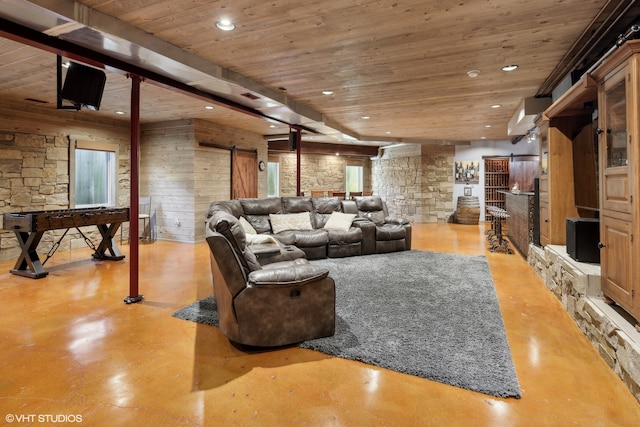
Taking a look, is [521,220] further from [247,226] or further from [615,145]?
[247,226]

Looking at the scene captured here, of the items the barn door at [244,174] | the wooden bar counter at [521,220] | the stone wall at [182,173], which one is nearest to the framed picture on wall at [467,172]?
the wooden bar counter at [521,220]

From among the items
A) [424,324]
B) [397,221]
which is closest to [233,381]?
[424,324]

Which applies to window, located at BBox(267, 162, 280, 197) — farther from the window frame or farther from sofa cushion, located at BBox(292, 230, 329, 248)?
sofa cushion, located at BBox(292, 230, 329, 248)

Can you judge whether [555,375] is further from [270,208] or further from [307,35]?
[270,208]

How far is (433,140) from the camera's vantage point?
404 inches

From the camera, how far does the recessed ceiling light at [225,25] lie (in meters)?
2.93

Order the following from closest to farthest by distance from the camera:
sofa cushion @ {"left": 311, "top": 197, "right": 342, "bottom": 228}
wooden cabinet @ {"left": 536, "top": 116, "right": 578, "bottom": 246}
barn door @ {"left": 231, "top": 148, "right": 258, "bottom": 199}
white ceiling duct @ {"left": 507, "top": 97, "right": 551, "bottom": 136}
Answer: wooden cabinet @ {"left": 536, "top": 116, "right": 578, "bottom": 246}
white ceiling duct @ {"left": 507, "top": 97, "right": 551, "bottom": 136}
sofa cushion @ {"left": 311, "top": 197, "right": 342, "bottom": 228}
barn door @ {"left": 231, "top": 148, "right": 258, "bottom": 199}

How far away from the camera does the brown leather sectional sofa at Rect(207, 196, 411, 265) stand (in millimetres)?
5441

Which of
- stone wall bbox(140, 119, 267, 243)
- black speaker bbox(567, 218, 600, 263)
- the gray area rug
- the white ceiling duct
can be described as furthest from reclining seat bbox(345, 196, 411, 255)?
stone wall bbox(140, 119, 267, 243)

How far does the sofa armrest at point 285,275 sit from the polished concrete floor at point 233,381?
523 millimetres

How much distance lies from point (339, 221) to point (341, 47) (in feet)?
10.1

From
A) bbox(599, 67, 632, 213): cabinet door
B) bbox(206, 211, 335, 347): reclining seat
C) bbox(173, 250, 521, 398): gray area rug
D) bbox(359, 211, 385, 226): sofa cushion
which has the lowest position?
bbox(173, 250, 521, 398): gray area rug

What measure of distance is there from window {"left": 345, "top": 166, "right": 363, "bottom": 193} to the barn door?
463 centimetres

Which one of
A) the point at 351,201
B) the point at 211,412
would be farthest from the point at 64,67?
the point at 351,201
